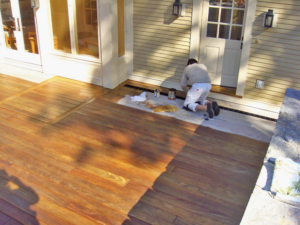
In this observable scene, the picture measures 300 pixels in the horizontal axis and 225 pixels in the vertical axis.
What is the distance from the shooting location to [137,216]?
3.22 m

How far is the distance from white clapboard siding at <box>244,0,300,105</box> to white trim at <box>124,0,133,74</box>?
8.22 feet

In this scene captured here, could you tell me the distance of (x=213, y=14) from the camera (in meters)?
5.67

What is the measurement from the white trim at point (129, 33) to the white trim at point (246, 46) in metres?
2.37

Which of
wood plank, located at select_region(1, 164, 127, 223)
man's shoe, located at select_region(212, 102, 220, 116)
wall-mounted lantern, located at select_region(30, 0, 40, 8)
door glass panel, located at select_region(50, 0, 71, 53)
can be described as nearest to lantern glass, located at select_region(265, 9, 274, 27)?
man's shoe, located at select_region(212, 102, 220, 116)

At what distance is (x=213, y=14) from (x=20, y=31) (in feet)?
14.3

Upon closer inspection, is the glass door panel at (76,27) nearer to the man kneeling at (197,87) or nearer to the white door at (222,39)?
the man kneeling at (197,87)

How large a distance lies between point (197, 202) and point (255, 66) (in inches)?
117

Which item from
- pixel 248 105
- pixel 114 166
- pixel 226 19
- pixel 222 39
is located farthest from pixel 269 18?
pixel 114 166

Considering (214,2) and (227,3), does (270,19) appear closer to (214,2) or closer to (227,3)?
(227,3)

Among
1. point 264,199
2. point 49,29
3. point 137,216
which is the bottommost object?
point 137,216

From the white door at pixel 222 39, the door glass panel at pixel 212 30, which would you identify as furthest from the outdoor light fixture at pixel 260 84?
the door glass panel at pixel 212 30

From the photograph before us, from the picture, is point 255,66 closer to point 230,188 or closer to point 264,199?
point 230,188

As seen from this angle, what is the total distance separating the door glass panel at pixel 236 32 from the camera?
18.2 ft

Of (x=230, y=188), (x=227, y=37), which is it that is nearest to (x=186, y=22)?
(x=227, y=37)
